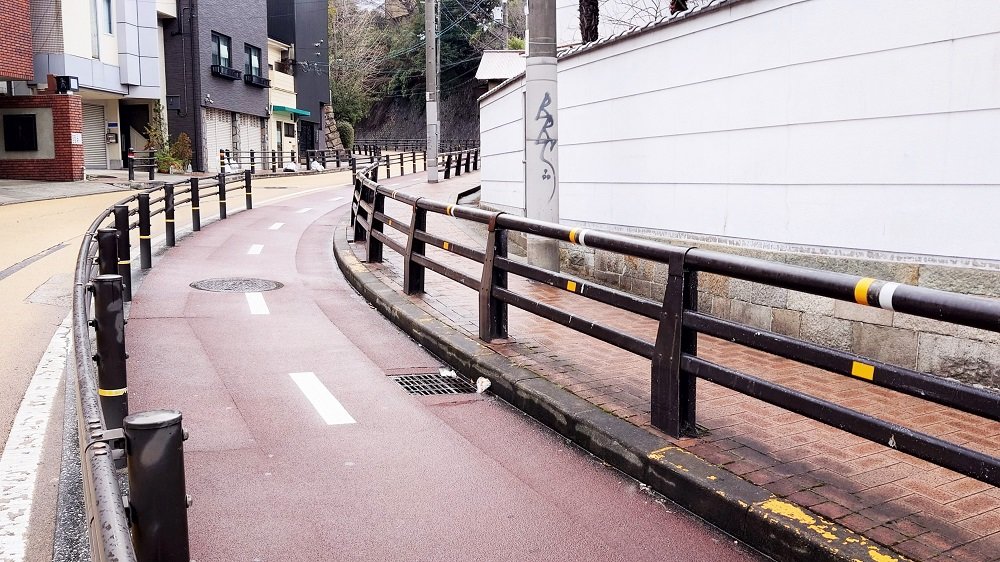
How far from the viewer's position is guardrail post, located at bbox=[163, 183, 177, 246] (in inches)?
542

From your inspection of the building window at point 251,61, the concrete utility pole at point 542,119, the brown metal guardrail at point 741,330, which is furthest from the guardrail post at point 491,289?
the building window at point 251,61

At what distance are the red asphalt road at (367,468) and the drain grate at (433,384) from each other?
13 centimetres

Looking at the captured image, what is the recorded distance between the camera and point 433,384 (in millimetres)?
6574

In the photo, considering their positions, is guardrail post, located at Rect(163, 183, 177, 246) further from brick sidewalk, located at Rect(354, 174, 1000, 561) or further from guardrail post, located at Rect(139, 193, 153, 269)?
brick sidewalk, located at Rect(354, 174, 1000, 561)

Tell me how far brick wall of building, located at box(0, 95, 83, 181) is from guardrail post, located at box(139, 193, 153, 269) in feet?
68.9

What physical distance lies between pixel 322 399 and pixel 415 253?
320 centimetres

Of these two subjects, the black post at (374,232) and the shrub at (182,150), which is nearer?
the black post at (374,232)

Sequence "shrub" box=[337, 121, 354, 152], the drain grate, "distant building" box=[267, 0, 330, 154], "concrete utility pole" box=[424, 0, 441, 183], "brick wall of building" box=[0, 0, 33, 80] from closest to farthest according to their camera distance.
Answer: the drain grate → "brick wall of building" box=[0, 0, 33, 80] → "concrete utility pole" box=[424, 0, 441, 183] → "distant building" box=[267, 0, 330, 154] → "shrub" box=[337, 121, 354, 152]

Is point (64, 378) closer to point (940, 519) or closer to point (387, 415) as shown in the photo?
point (387, 415)

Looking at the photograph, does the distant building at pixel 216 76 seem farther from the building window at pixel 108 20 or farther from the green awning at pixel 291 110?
the building window at pixel 108 20

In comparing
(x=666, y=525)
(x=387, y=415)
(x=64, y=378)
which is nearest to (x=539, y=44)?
(x=387, y=415)

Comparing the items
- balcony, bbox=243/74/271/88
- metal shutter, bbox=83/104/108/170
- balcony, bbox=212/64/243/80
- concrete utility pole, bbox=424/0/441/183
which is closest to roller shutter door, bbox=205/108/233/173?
A: balcony, bbox=212/64/243/80

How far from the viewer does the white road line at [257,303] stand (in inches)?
362

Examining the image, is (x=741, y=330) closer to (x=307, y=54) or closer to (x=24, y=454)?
(x=24, y=454)
